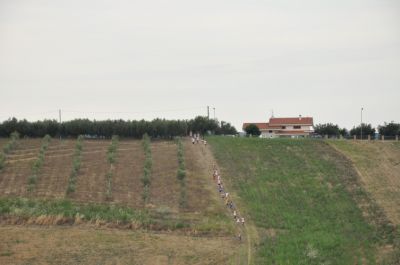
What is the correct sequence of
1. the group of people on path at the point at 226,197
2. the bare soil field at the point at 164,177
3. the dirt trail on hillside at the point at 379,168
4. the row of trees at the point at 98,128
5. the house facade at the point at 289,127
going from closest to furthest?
the group of people on path at the point at 226,197, the bare soil field at the point at 164,177, the dirt trail on hillside at the point at 379,168, the row of trees at the point at 98,128, the house facade at the point at 289,127

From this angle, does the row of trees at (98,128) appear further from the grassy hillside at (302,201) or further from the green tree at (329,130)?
the green tree at (329,130)

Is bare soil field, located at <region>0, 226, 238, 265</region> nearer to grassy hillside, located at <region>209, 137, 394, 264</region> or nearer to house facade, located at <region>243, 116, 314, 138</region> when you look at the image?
grassy hillside, located at <region>209, 137, 394, 264</region>

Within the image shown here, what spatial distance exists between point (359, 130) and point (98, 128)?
43831mm

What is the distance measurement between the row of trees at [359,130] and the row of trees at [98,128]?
29870 mm

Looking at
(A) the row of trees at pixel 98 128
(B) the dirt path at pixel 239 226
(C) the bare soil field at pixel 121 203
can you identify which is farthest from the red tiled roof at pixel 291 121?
(B) the dirt path at pixel 239 226

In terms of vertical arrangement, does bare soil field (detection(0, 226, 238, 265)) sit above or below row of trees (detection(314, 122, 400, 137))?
below

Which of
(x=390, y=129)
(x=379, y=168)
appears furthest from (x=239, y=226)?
(x=390, y=129)

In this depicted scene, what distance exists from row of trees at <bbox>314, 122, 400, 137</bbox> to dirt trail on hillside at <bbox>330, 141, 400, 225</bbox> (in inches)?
677

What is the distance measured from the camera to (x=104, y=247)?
136 ft

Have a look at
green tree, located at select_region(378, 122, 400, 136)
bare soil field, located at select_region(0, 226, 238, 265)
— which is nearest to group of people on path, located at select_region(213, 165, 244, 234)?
bare soil field, located at select_region(0, 226, 238, 265)

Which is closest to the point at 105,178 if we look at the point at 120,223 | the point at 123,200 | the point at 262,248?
the point at 123,200

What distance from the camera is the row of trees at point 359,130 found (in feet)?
297

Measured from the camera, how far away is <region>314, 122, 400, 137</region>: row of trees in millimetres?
90412

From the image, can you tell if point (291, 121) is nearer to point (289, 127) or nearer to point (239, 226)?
point (289, 127)
